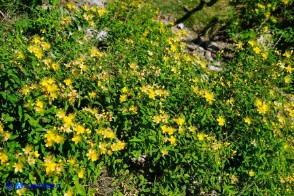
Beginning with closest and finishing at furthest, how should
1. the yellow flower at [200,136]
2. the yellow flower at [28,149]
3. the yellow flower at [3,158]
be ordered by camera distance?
1. the yellow flower at [3,158]
2. the yellow flower at [28,149]
3. the yellow flower at [200,136]

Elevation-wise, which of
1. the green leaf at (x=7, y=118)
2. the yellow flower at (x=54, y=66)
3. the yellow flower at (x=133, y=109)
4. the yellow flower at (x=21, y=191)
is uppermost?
the yellow flower at (x=54, y=66)

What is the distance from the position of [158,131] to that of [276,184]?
1.21m

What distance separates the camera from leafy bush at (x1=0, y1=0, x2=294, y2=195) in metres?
2.30

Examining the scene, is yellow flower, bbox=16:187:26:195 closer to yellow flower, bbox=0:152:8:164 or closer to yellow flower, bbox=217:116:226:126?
yellow flower, bbox=0:152:8:164

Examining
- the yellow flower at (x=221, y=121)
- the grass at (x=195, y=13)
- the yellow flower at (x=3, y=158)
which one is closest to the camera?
the yellow flower at (x=3, y=158)

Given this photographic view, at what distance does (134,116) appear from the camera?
279cm

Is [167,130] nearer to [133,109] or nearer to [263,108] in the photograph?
[133,109]

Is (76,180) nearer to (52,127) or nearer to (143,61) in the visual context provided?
(52,127)

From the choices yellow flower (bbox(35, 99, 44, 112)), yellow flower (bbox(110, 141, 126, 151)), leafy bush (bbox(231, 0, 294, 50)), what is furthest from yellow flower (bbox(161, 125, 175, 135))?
leafy bush (bbox(231, 0, 294, 50))

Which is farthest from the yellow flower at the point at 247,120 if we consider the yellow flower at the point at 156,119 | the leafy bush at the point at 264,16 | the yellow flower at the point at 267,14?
the yellow flower at the point at 267,14

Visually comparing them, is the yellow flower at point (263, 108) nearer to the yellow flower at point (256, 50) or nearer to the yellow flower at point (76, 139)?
the yellow flower at point (256, 50)

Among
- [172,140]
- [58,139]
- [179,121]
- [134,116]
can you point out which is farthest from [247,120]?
[58,139]

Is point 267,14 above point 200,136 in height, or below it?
above

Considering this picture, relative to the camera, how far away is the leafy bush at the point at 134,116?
2.30 metres
